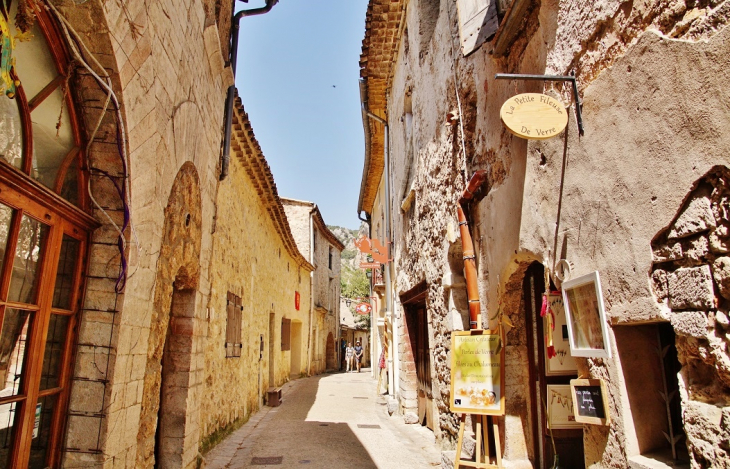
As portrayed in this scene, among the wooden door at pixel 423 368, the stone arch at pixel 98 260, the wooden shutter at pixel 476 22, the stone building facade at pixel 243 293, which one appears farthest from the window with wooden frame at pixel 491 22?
the wooden door at pixel 423 368

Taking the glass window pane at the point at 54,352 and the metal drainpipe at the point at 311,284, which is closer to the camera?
the glass window pane at the point at 54,352

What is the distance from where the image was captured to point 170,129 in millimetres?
3508

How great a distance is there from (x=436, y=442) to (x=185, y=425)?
333cm

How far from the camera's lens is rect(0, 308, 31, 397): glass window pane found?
86.2 inches

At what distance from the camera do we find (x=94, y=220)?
278cm

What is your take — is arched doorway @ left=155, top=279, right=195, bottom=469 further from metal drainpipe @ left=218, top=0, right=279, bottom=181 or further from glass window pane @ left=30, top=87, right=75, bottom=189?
glass window pane @ left=30, top=87, right=75, bottom=189

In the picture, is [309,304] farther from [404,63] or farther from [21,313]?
[21,313]

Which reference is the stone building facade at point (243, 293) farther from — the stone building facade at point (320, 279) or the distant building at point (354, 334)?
the distant building at point (354, 334)

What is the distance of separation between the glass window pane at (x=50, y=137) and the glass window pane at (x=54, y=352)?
0.75 meters

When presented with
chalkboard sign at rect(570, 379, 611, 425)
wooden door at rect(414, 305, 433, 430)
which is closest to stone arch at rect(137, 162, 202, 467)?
chalkboard sign at rect(570, 379, 611, 425)

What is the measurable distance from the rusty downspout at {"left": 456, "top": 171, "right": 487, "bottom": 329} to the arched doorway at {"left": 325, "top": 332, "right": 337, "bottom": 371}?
2089cm

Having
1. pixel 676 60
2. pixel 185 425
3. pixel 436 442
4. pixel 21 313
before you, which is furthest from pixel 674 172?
pixel 436 442

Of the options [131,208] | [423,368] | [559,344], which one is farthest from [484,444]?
[423,368]

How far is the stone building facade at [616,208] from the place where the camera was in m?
1.90
